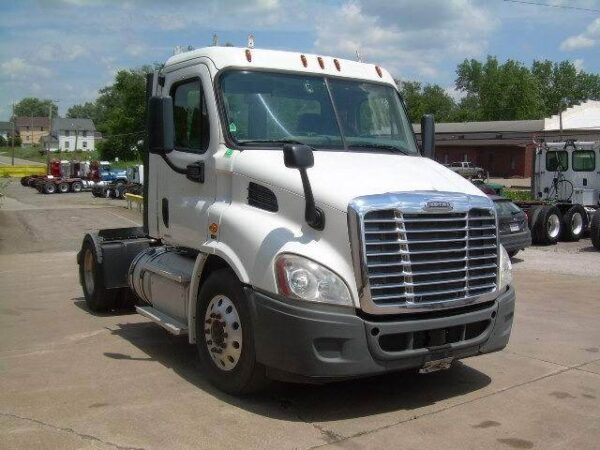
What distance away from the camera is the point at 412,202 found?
506 centimetres

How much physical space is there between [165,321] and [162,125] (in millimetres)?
1801

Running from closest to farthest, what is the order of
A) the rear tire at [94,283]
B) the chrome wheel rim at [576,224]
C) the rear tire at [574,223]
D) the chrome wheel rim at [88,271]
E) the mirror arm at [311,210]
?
the mirror arm at [311,210] < the rear tire at [94,283] < the chrome wheel rim at [88,271] < the rear tire at [574,223] < the chrome wheel rim at [576,224]

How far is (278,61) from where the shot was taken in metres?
6.32

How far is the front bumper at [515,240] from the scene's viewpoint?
13968 mm

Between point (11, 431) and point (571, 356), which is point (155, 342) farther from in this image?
point (571, 356)

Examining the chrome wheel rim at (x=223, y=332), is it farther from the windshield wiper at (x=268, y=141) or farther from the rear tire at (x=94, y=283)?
the rear tire at (x=94, y=283)

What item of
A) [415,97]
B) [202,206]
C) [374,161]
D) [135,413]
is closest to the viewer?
[135,413]

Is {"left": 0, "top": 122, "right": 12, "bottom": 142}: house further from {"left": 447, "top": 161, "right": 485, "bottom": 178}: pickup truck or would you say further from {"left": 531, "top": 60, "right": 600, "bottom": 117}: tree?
{"left": 447, "top": 161, "right": 485, "bottom": 178}: pickup truck

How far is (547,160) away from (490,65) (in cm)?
9839

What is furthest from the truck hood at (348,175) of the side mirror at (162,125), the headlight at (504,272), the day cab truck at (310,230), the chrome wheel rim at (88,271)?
the chrome wheel rim at (88,271)

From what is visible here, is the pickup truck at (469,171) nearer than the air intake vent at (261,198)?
No

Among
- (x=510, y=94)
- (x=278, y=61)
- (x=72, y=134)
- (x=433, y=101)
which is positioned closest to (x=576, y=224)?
(x=278, y=61)

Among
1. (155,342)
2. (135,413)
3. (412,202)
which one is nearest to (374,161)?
(412,202)

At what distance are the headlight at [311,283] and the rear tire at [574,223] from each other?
14.9m
